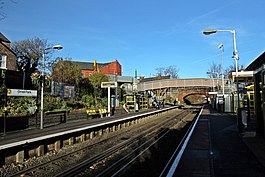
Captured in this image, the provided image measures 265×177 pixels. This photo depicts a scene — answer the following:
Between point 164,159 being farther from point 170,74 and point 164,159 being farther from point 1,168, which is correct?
point 170,74

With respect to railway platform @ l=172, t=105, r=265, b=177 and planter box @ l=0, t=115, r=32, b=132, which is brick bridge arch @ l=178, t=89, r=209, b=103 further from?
railway platform @ l=172, t=105, r=265, b=177

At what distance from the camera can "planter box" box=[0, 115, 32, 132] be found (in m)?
16.0

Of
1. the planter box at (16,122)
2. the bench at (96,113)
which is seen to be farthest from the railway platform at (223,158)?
the bench at (96,113)

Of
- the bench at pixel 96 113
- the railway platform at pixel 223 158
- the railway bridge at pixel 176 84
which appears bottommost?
the railway platform at pixel 223 158

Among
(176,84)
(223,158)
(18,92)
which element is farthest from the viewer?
(176,84)

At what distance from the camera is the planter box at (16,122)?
16.0 meters

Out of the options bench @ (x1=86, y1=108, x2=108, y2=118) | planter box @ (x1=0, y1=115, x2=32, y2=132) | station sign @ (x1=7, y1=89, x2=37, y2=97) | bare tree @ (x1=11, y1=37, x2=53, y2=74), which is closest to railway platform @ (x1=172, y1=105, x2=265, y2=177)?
planter box @ (x1=0, y1=115, x2=32, y2=132)

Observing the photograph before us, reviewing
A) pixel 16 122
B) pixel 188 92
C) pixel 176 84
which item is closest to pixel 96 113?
pixel 16 122

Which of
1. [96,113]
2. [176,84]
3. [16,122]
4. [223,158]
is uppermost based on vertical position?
[176,84]

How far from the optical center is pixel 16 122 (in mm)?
16703

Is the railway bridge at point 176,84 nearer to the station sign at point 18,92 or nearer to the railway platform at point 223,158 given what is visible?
the station sign at point 18,92

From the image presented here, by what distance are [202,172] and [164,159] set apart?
9.61 feet

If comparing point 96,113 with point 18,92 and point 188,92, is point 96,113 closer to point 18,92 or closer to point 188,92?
point 18,92

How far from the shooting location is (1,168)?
9.25 metres
